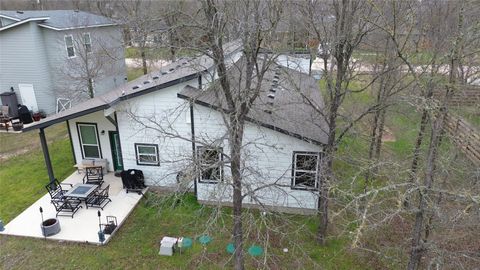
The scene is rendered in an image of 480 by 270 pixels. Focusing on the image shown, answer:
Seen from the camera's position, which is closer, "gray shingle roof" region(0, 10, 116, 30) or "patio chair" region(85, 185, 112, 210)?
"patio chair" region(85, 185, 112, 210)

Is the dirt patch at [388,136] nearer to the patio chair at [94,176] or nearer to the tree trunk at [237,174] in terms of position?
the tree trunk at [237,174]

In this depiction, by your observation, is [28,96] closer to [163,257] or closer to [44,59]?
[44,59]

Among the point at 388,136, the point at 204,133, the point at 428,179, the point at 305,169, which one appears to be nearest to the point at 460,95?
the point at 428,179

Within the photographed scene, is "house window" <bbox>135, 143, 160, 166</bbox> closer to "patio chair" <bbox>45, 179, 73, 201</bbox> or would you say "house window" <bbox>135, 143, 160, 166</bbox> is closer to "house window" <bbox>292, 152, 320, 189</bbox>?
"patio chair" <bbox>45, 179, 73, 201</bbox>

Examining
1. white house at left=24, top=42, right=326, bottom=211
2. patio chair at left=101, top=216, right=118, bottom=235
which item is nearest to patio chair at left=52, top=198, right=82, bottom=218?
patio chair at left=101, top=216, right=118, bottom=235

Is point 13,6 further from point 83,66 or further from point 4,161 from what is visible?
point 4,161

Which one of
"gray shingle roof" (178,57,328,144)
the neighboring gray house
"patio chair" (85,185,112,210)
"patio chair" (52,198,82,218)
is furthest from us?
the neighboring gray house

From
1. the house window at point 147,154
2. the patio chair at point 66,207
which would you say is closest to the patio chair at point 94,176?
the patio chair at point 66,207

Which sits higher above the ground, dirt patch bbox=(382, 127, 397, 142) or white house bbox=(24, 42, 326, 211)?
white house bbox=(24, 42, 326, 211)

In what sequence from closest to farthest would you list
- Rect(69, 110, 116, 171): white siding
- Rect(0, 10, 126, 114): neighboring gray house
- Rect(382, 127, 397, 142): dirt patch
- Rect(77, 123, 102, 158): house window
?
Rect(69, 110, 116, 171): white siding < Rect(77, 123, 102, 158): house window < Rect(382, 127, 397, 142): dirt patch < Rect(0, 10, 126, 114): neighboring gray house
